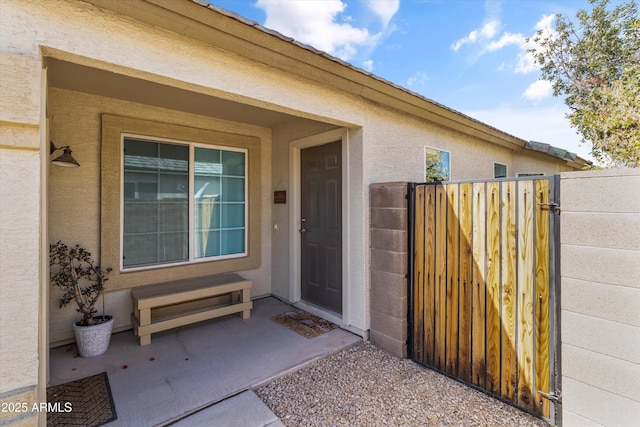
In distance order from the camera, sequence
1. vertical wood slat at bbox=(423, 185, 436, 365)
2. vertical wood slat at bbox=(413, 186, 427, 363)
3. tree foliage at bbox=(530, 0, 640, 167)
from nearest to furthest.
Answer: vertical wood slat at bbox=(423, 185, 436, 365) < vertical wood slat at bbox=(413, 186, 427, 363) < tree foliage at bbox=(530, 0, 640, 167)

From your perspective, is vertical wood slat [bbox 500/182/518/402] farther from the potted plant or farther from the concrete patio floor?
the potted plant

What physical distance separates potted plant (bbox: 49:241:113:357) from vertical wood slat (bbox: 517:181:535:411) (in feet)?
15.4

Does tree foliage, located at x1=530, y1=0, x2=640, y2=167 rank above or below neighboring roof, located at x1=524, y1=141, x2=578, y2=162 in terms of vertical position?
above

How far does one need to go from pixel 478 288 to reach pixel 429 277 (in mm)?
559

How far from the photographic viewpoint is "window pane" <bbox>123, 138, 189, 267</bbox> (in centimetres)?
434

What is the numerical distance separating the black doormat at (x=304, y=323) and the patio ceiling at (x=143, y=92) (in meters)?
3.38

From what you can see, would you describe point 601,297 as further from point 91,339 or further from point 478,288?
point 91,339

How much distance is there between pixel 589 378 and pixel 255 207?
493 cm

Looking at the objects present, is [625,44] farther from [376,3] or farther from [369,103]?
[369,103]

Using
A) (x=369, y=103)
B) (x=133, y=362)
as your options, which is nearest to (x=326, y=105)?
(x=369, y=103)

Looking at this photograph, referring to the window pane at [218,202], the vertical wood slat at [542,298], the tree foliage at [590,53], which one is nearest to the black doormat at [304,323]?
the window pane at [218,202]

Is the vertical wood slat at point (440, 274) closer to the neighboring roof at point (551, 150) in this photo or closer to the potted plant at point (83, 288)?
the potted plant at point (83, 288)

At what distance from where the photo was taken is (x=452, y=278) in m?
3.27

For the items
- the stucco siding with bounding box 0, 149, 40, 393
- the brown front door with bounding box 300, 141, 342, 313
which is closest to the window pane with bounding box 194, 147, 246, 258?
the brown front door with bounding box 300, 141, 342, 313
